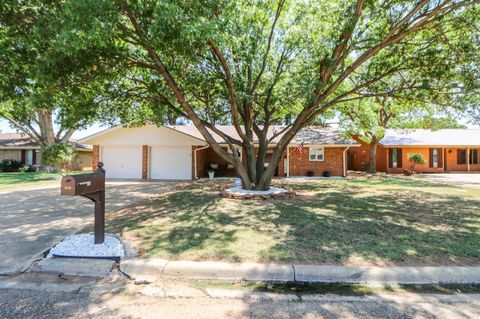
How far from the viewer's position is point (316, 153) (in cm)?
2075

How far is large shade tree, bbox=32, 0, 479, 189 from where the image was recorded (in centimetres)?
570

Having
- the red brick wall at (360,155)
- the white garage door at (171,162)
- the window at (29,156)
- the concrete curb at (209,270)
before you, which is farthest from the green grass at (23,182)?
the red brick wall at (360,155)

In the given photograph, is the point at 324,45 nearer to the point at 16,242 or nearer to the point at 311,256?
the point at 311,256

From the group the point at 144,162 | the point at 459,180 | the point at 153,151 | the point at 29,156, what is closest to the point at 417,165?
the point at 459,180

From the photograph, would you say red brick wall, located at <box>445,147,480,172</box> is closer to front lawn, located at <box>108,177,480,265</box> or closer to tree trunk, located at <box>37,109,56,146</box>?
front lawn, located at <box>108,177,480,265</box>

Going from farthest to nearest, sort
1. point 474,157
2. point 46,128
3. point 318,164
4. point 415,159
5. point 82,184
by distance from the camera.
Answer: point 474,157
point 46,128
point 415,159
point 318,164
point 82,184

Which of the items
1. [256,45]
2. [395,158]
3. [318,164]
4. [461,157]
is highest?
[256,45]

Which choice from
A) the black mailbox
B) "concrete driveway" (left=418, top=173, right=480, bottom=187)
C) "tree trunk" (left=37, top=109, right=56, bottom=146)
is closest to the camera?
the black mailbox

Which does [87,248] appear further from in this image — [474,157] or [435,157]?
[474,157]

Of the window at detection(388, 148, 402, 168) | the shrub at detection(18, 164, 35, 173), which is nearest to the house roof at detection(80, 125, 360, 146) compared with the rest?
the window at detection(388, 148, 402, 168)

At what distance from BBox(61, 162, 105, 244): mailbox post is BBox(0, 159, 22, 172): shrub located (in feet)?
95.9

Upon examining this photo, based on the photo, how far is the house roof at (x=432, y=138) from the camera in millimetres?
24641

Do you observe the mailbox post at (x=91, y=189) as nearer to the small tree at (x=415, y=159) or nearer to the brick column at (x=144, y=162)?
the brick column at (x=144, y=162)

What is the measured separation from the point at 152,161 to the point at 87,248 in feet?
49.5
